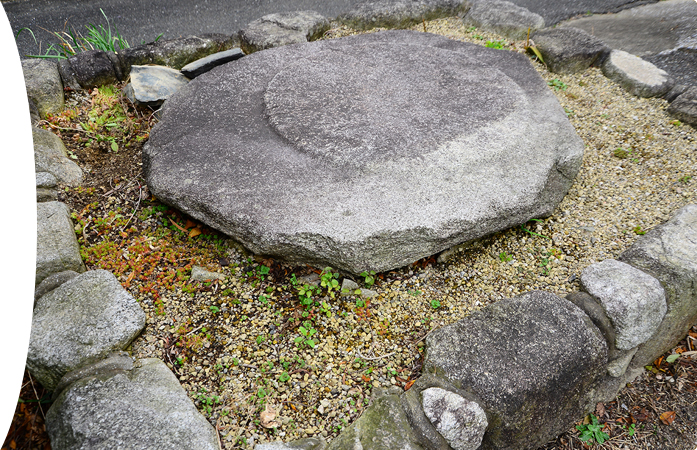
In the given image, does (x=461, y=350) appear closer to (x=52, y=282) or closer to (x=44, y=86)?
(x=52, y=282)

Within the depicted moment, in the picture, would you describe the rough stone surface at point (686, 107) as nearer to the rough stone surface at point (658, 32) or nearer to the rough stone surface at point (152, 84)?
the rough stone surface at point (658, 32)

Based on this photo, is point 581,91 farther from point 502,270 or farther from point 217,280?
point 217,280

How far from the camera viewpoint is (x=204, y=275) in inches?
81.7

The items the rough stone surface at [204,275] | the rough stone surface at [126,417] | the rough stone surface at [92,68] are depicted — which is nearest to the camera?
the rough stone surface at [126,417]

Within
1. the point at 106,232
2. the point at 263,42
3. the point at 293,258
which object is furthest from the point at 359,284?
the point at 263,42

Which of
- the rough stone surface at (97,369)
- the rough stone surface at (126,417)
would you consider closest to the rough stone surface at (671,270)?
the rough stone surface at (126,417)

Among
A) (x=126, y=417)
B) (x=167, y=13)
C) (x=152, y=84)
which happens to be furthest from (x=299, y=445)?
(x=167, y=13)

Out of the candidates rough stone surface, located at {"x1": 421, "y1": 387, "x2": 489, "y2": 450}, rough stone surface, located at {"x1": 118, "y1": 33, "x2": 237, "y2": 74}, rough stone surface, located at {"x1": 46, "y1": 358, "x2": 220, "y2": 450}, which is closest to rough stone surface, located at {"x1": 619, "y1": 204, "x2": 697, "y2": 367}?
rough stone surface, located at {"x1": 421, "y1": 387, "x2": 489, "y2": 450}

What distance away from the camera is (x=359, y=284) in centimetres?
205

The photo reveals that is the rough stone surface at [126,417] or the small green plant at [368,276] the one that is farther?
the small green plant at [368,276]

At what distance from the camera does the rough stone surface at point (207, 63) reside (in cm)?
323

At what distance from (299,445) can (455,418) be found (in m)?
0.51

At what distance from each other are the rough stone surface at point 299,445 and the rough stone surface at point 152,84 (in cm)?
229

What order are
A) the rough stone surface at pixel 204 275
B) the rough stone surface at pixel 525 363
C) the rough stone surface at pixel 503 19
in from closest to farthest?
the rough stone surface at pixel 525 363 → the rough stone surface at pixel 204 275 → the rough stone surface at pixel 503 19
